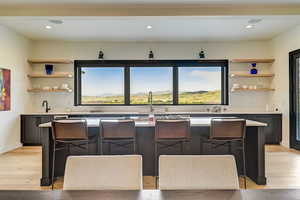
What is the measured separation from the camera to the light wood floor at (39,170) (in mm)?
3062

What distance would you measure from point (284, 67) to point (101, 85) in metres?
4.64

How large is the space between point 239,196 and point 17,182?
10.5ft

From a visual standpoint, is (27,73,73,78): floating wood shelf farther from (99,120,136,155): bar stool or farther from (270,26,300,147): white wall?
(270,26,300,147): white wall

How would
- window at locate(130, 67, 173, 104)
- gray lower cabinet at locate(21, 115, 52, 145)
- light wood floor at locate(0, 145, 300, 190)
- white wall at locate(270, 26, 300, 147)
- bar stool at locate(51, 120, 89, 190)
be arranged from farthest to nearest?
window at locate(130, 67, 173, 104), gray lower cabinet at locate(21, 115, 52, 145), white wall at locate(270, 26, 300, 147), light wood floor at locate(0, 145, 300, 190), bar stool at locate(51, 120, 89, 190)

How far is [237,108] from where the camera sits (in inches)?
238

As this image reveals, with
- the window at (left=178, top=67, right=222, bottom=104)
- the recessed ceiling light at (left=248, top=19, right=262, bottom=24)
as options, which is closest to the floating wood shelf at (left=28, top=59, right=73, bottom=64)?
the window at (left=178, top=67, right=222, bottom=104)

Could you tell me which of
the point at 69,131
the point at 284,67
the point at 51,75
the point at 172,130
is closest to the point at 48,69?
the point at 51,75

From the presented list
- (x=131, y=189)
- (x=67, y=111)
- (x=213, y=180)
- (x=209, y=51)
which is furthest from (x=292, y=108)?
(x=67, y=111)

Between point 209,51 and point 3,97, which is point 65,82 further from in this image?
Answer: point 209,51

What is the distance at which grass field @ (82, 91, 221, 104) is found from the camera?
6.12m

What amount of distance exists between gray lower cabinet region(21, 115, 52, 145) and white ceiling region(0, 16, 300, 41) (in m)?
2.02

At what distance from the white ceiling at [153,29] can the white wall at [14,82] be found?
27 centimetres

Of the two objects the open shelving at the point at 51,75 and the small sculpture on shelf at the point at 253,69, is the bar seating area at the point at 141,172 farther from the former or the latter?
the small sculpture on shelf at the point at 253,69

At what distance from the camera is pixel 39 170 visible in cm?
372
